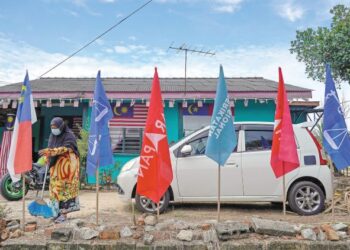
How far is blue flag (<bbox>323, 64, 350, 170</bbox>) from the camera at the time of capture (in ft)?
16.3

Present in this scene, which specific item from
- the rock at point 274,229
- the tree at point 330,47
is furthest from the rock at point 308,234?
the tree at point 330,47

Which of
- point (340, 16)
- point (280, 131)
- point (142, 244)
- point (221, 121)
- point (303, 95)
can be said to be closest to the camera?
point (142, 244)

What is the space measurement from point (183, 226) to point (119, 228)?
800 millimetres

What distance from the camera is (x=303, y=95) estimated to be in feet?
35.9

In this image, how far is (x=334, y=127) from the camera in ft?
16.3

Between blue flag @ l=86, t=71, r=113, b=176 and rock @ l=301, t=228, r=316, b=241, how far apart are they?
8.82 feet

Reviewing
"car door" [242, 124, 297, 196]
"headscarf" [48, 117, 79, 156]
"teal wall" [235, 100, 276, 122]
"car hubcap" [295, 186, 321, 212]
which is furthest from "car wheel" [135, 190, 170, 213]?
"teal wall" [235, 100, 276, 122]

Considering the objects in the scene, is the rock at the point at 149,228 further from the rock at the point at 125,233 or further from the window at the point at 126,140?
the window at the point at 126,140

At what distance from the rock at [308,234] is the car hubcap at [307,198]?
2.33 metres

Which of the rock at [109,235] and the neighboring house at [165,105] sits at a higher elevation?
the neighboring house at [165,105]

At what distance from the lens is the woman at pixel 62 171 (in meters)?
5.29

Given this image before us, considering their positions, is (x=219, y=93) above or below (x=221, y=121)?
above

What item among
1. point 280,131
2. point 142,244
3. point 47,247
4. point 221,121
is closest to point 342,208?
point 280,131

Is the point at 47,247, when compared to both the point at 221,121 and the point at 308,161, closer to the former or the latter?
the point at 221,121
